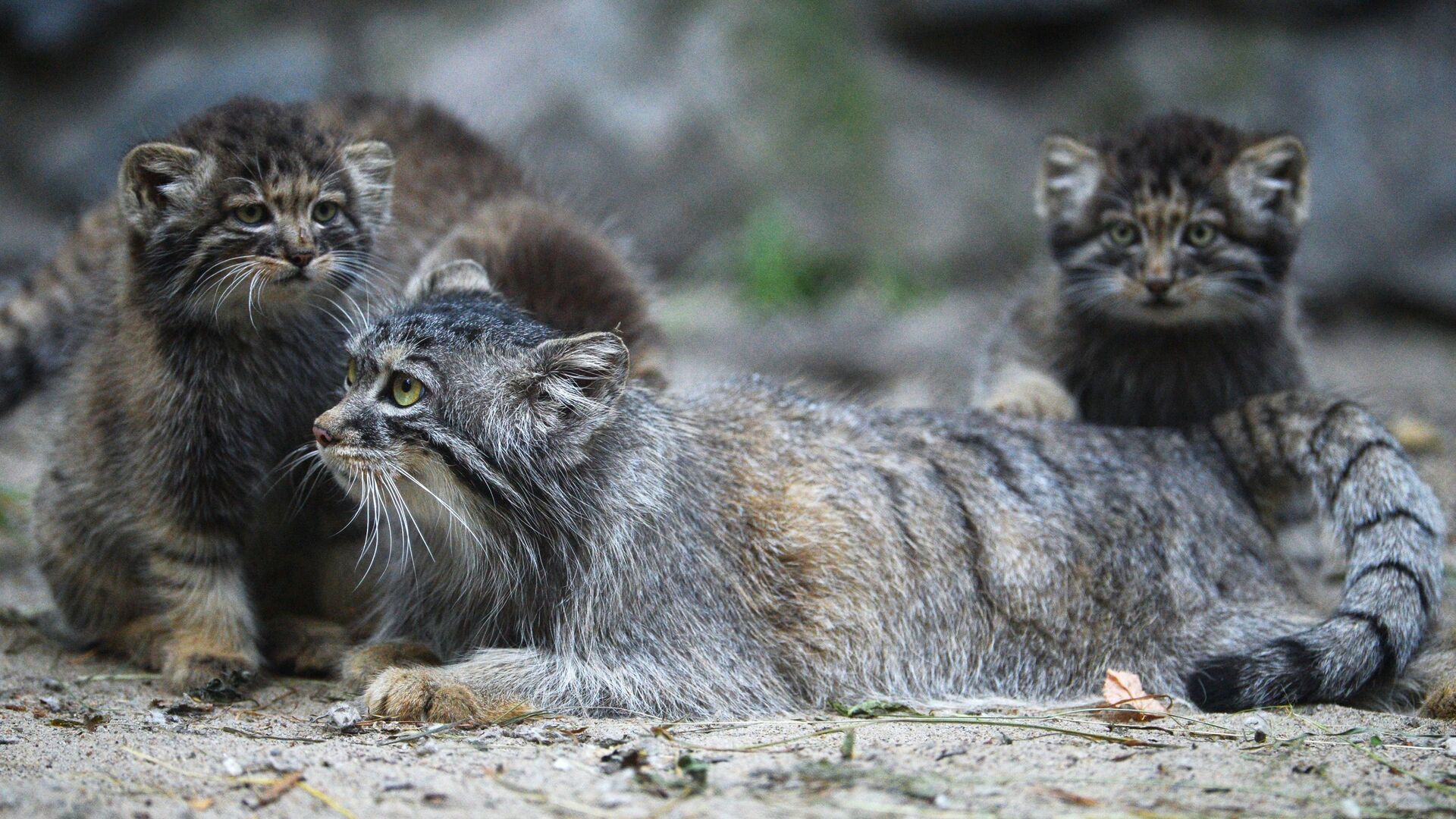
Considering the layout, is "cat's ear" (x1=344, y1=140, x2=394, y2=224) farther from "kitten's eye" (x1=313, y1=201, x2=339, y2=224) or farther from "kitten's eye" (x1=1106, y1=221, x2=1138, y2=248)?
"kitten's eye" (x1=1106, y1=221, x2=1138, y2=248)

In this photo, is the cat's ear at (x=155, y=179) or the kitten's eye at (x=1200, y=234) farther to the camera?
the kitten's eye at (x=1200, y=234)

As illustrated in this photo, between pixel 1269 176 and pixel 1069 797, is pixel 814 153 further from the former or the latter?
pixel 1069 797

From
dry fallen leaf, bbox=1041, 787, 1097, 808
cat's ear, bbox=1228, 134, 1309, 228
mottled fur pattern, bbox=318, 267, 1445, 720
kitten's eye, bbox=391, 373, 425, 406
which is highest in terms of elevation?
cat's ear, bbox=1228, 134, 1309, 228

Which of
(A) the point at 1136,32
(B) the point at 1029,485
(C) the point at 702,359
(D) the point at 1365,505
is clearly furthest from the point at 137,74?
(D) the point at 1365,505

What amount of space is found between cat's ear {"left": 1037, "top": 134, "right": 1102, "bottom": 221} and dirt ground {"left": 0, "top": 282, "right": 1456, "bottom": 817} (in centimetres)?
309

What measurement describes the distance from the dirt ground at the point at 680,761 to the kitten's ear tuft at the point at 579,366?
1.14 meters

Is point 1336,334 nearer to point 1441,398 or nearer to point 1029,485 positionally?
point 1441,398

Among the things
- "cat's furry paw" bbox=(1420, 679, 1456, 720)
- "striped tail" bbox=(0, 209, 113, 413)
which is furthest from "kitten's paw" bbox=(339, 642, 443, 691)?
"cat's furry paw" bbox=(1420, 679, 1456, 720)

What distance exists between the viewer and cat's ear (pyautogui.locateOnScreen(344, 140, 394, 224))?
552 centimetres

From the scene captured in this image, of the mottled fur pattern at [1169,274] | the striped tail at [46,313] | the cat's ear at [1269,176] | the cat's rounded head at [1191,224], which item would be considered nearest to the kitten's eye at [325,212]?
the striped tail at [46,313]

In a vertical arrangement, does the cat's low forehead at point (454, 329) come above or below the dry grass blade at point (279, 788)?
above

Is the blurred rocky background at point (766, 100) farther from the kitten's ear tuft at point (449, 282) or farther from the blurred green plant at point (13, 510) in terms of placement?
the kitten's ear tuft at point (449, 282)

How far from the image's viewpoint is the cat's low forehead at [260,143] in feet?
16.7

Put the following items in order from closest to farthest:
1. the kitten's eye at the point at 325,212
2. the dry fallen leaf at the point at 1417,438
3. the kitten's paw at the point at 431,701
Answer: the kitten's paw at the point at 431,701 < the kitten's eye at the point at 325,212 < the dry fallen leaf at the point at 1417,438
